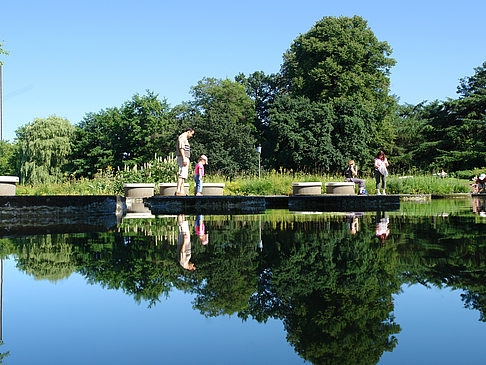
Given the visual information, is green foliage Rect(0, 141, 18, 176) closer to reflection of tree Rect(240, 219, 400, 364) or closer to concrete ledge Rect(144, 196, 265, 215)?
concrete ledge Rect(144, 196, 265, 215)

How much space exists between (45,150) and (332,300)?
61862 mm

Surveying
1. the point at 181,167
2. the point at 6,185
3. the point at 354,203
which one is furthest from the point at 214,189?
the point at 6,185

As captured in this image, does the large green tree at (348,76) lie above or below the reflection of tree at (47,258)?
above

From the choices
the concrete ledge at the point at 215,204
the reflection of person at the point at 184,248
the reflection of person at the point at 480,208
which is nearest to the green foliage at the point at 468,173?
the reflection of person at the point at 480,208

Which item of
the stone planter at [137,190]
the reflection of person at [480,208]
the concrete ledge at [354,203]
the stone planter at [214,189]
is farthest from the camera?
the stone planter at [137,190]

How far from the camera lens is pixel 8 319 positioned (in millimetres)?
3496

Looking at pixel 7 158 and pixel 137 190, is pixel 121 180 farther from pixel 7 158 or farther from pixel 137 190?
pixel 7 158

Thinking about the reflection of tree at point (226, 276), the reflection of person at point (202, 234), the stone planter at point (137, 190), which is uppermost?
the stone planter at point (137, 190)

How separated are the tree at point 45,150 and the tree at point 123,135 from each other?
5.35 ft

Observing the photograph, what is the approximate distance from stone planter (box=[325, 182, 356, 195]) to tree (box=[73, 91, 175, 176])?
133 feet

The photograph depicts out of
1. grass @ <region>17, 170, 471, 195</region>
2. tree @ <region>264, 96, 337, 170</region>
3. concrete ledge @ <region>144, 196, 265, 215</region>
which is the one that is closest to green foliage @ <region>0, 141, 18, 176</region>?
tree @ <region>264, 96, 337, 170</region>

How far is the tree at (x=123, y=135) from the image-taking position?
61.2 m

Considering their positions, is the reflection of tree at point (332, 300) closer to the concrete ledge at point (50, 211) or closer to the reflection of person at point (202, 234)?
the reflection of person at point (202, 234)

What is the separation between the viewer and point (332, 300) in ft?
12.5
